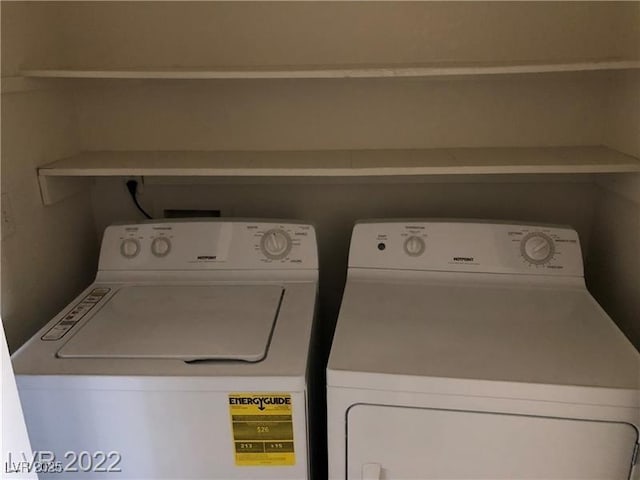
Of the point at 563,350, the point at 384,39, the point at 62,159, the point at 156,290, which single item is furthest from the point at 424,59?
the point at 62,159

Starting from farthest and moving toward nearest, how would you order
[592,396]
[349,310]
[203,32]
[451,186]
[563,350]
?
[451,186]
[203,32]
[349,310]
[563,350]
[592,396]

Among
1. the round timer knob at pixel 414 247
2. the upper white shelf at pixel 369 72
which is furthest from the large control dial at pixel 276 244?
the upper white shelf at pixel 369 72

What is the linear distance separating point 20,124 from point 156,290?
62 centimetres

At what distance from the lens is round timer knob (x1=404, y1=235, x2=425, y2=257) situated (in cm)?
167

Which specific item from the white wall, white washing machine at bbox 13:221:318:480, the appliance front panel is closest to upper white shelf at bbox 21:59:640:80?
the white wall

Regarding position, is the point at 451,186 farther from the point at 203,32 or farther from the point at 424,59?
the point at 203,32

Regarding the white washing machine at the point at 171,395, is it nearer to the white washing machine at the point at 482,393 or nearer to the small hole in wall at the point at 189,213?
the white washing machine at the point at 482,393

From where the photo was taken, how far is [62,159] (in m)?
1.78

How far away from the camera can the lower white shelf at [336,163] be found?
157 centimetres

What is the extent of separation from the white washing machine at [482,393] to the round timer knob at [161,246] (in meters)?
0.64

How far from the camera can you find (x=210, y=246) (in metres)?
1.73

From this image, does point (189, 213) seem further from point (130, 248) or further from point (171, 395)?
point (171, 395)

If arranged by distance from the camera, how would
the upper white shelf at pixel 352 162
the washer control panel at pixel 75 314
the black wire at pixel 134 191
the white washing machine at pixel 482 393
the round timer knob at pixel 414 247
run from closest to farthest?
the white washing machine at pixel 482 393 < the washer control panel at pixel 75 314 < the upper white shelf at pixel 352 162 < the round timer knob at pixel 414 247 < the black wire at pixel 134 191

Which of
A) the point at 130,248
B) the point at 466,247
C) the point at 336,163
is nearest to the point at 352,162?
the point at 336,163
